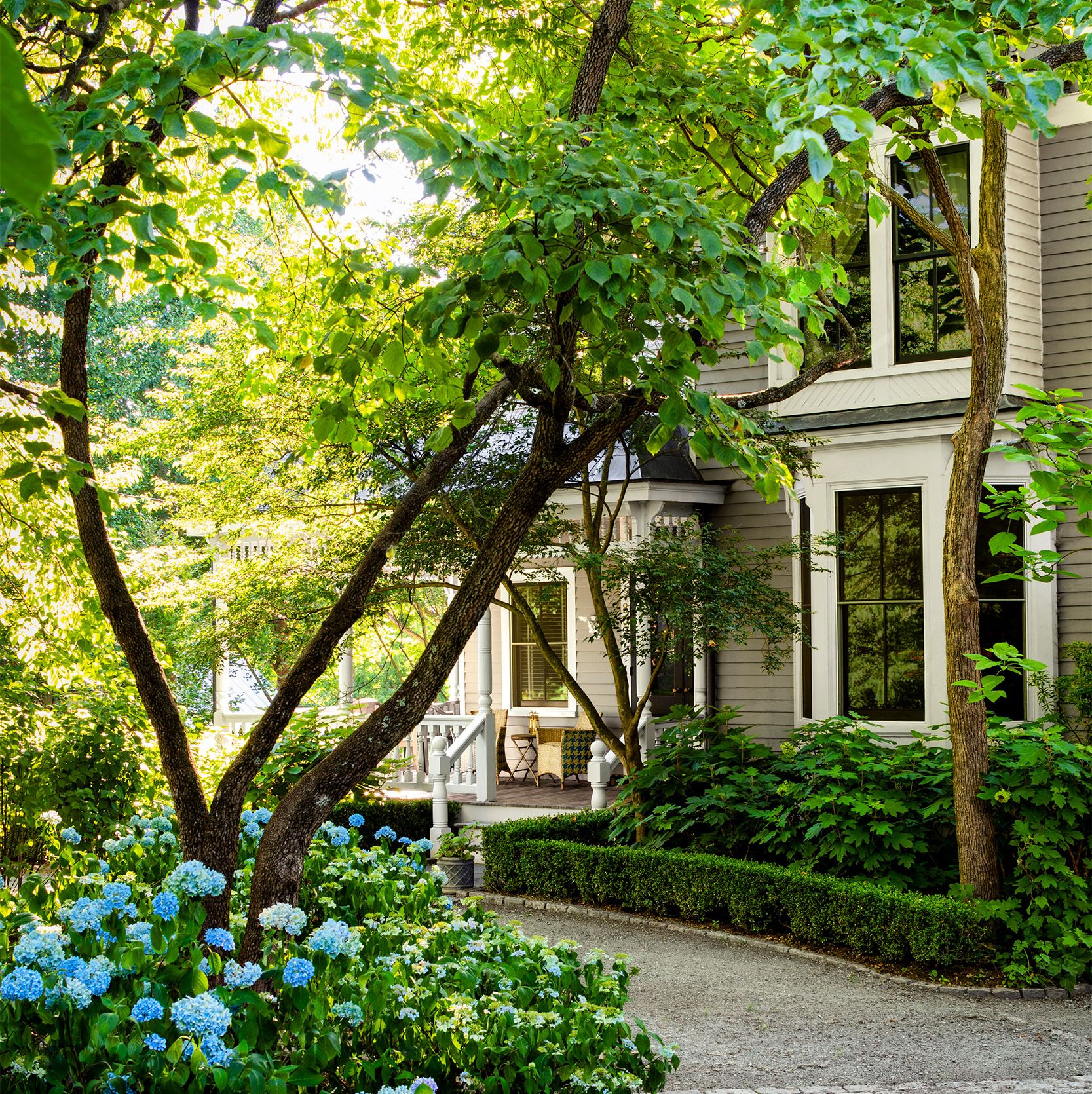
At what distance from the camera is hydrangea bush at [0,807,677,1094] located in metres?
3.02

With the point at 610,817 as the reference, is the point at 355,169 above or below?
above

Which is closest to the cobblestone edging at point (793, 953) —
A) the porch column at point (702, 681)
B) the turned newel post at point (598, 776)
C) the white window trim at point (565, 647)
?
the turned newel post at point (598, 776)

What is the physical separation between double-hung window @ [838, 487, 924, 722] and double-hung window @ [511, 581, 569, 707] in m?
5.14

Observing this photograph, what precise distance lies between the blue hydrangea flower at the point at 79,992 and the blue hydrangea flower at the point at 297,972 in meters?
0.50

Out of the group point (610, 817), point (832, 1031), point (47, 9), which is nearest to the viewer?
point (47, 9)

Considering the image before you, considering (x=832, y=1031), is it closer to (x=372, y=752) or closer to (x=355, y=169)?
(x=372, y=752)

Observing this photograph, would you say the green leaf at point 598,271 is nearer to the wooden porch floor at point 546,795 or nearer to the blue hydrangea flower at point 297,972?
the blue hydrangea flower at point 297,972

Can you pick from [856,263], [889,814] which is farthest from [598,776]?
[856,263]

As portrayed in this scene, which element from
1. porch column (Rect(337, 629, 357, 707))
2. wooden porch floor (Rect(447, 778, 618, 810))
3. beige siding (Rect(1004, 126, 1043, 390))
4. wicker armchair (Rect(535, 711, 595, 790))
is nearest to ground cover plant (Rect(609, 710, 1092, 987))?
wooden porch floor (Rect(447, 778, 618, 810))

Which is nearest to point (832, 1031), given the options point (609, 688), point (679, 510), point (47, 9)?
point (47, 9)

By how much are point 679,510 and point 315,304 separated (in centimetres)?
610

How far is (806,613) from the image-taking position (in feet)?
37.6

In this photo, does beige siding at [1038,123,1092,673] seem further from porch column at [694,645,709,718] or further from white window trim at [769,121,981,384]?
porch column at [694,645,709,718]

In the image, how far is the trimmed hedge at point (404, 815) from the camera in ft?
40.0
